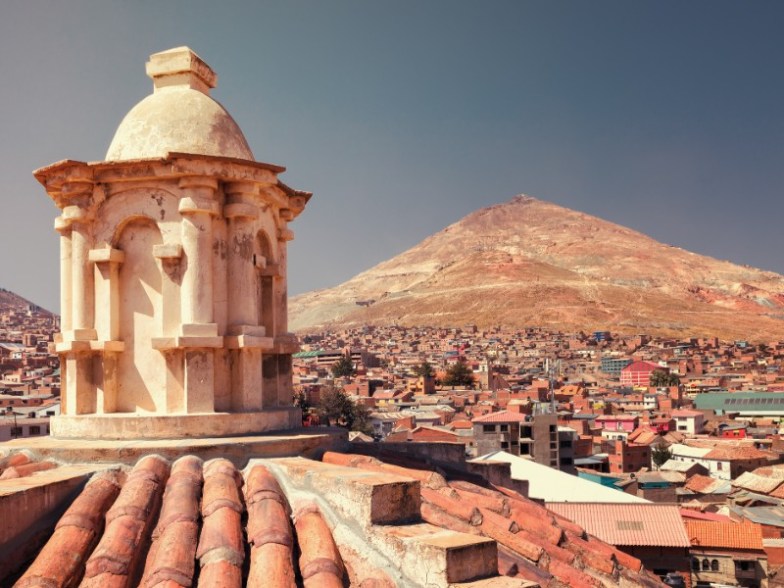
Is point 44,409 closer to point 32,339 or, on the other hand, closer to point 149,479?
point 149,479

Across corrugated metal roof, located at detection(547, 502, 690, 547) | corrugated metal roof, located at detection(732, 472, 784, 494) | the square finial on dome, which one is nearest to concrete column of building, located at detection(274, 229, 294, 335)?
the square finial on dome

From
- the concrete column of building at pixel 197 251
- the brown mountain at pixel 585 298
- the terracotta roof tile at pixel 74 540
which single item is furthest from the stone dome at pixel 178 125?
the brown mountain at pixel 585 298

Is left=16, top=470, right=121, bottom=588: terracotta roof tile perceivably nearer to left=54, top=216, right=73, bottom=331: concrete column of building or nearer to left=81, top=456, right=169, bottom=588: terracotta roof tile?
left=81, top=456, right=169, bottom=588: terracotta roof tile

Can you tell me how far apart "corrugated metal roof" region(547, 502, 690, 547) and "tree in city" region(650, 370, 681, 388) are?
6276 cm

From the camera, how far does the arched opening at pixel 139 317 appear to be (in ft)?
20.5

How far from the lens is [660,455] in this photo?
45688 millimetres

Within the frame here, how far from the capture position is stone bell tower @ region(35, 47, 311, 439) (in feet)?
19.8

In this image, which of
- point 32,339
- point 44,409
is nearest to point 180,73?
point 44,409

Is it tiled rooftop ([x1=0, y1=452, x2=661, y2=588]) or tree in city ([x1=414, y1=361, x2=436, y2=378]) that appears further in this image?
tree in city ([x1=414, y1=361, x2=436, y2=378])

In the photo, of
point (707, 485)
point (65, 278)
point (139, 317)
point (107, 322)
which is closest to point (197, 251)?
point (139, 317)

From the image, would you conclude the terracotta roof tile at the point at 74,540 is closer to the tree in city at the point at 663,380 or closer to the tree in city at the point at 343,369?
the tree in city at the point at 343,369

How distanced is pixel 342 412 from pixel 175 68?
41048mm

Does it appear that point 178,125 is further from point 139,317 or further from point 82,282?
point 139,317

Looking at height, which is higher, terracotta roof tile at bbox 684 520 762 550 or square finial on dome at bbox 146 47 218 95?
square finial on dome at bbox 146 47 218 95
